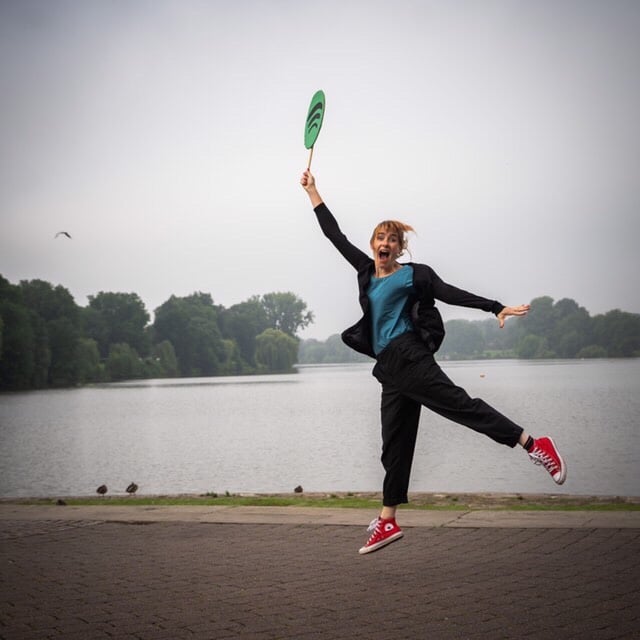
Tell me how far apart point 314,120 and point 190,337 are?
443 ft

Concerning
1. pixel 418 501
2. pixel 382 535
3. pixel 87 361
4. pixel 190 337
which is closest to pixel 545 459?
pixel 382 535

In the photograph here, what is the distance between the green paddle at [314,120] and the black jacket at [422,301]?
1.03 m

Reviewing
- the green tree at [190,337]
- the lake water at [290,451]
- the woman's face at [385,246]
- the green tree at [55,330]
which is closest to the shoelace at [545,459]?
the woman's face at [385,246]

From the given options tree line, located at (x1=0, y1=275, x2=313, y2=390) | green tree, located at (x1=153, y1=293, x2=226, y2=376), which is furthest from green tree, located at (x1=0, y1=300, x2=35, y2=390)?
green tree, located at (x1=153, y1=293, x2=226, y2=376)

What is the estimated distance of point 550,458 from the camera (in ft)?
18.6

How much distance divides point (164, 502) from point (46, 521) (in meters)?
3.37

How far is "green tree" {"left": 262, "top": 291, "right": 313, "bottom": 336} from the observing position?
7200 inches

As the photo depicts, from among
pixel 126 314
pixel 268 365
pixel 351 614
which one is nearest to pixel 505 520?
Result: pixel 351 614

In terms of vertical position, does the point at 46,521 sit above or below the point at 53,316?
below

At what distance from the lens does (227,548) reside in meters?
7.80

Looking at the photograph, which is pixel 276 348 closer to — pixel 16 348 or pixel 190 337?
pixel 190 337

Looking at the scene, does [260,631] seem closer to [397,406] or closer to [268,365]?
[397,406]

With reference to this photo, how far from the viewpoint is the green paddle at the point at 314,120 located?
689 cm

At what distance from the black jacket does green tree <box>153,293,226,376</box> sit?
13476 centimetres
